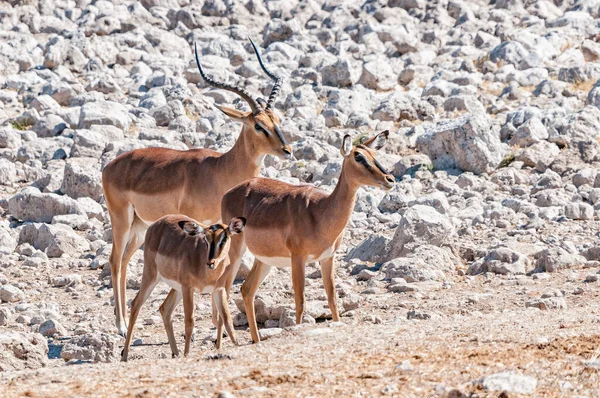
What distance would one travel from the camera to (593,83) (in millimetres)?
23438

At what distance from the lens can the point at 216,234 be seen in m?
10.5

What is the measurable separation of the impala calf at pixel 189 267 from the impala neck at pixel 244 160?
227 centimetres

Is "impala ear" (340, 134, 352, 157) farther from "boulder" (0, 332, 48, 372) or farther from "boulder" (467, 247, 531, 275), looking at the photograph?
"boulder" (0, 332, 48, 372)

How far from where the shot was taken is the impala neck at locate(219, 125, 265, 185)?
Result: 13.4m

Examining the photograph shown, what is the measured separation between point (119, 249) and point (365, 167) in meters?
3.72

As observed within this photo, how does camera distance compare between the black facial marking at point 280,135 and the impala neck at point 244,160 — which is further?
the impala neck at point 244,160

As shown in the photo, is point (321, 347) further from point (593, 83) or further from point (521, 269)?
point (593, 83)

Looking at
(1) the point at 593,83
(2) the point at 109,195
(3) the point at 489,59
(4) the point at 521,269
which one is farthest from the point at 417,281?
(3) the point at 489,59

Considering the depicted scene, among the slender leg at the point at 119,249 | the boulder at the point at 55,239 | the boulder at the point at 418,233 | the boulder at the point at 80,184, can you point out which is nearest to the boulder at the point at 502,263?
the boulder at the point at 418,233

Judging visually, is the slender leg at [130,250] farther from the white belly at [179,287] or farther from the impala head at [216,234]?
the impala head at [216,234]

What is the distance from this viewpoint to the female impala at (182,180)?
43.7 ft

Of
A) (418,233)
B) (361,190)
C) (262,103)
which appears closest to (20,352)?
(262,103)

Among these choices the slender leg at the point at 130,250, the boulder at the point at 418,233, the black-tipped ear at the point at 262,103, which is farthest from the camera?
the boulder at the point at 418,233

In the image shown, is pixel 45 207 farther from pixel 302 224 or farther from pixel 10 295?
pixel 302 224
